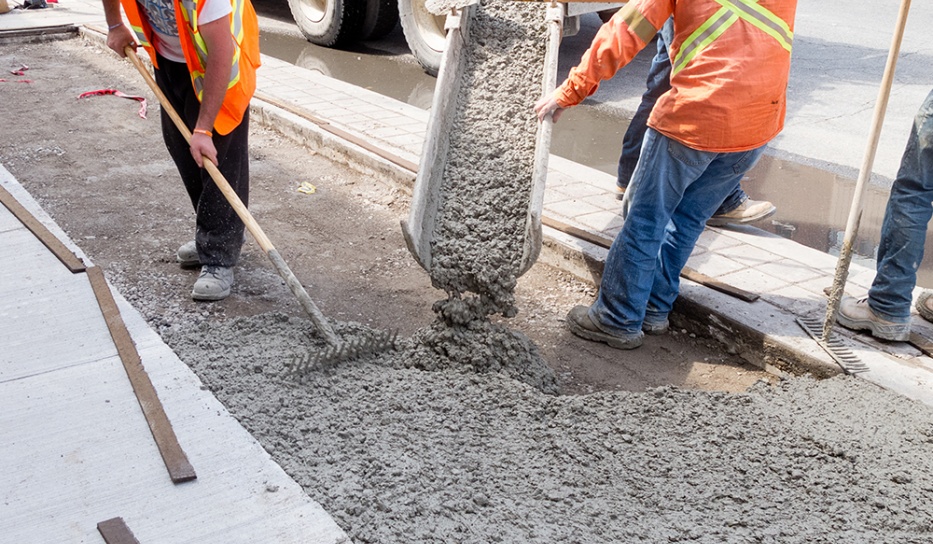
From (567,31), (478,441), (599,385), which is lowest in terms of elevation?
(599,385)

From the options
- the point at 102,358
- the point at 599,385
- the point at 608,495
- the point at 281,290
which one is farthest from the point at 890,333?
the point at 102,358

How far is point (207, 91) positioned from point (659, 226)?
6.98ft

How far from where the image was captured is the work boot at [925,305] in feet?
12.3

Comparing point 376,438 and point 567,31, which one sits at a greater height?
point 567,31

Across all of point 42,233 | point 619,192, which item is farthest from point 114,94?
point 619,192

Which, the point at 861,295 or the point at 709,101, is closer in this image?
the point at 709,101

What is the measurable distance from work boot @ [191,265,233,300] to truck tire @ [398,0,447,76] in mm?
4611

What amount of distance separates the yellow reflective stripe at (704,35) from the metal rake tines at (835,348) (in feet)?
4.38

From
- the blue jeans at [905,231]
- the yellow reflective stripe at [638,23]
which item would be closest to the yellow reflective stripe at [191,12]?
the yellow reflective stripe at [638,23]

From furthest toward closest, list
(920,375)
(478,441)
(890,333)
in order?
(890,333) < (920,375) < (478,441)

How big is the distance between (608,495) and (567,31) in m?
5.25

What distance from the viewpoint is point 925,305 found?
12.4ft

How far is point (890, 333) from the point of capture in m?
3.58

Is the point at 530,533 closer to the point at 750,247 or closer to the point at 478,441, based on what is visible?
the point at 478,441
